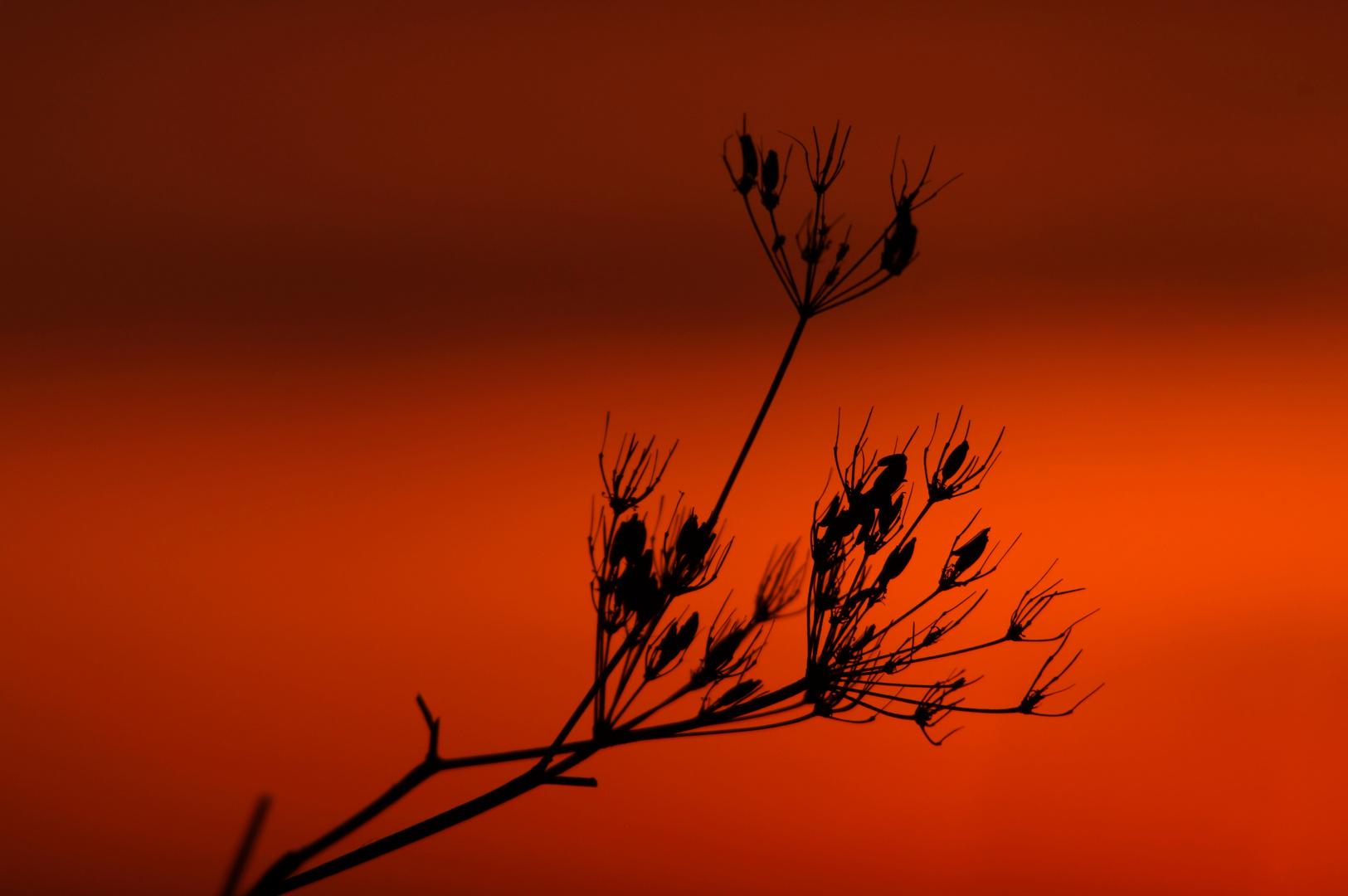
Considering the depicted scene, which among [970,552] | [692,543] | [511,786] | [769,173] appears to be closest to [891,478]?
[970,552]

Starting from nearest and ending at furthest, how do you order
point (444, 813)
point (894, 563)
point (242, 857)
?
point (242, 857), point (444, 813), point (894, 563)

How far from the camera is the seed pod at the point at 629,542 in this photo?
43.2 inches

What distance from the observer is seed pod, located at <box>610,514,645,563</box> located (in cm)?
110

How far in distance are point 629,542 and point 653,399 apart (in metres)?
1.55

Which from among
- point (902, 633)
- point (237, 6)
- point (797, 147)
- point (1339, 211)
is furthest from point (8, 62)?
point (1339, 211)

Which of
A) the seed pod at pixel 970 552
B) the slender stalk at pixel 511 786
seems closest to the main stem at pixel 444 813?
the slender stalk at pixel 511 786

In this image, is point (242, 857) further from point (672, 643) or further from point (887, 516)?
point (887, 516)

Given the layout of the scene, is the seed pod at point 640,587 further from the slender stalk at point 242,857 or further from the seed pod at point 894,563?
the slender stalk at point 242,857

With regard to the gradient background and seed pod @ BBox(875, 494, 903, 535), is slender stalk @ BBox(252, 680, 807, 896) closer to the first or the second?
seed pod @ BBox(875, 494, 903, 535)

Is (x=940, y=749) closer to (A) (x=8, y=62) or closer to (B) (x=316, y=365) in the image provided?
(B) (x=316, y=365)

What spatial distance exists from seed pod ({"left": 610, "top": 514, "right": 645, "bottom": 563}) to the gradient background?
1533 millimetres

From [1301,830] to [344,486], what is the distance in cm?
311

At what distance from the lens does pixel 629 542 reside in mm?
1098

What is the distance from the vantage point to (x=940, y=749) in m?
2.61
